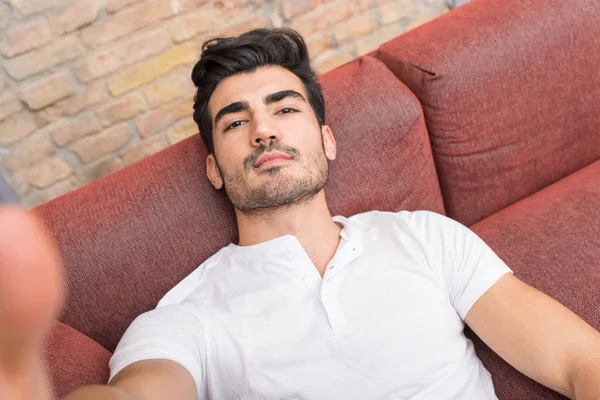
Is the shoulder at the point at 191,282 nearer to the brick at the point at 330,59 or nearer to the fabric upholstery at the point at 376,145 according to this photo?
the fabric upholstery at the point at 376,145

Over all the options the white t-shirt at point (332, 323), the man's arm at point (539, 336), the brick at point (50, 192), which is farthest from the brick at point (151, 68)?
the man's arm at point (539, 336)

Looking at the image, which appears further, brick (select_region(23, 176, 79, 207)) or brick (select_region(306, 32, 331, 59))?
brick (select_region(306, 32, 331, 59))

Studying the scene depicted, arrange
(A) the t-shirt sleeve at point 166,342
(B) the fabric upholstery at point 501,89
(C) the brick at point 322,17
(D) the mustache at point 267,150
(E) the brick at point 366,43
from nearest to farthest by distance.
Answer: (A) the t-shirt sleeve at point 166,342
(D) the mustache at point 267,150
(B) the fabric upholstery at point 501,89
(C) the brick at point 322,17
(E) the brick at point 366,43

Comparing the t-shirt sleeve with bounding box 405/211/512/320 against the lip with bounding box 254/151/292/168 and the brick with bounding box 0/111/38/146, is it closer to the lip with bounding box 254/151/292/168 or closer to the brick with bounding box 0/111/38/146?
the lip with bounding box 254/151/292/168

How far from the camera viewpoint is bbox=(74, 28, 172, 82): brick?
5.71 ft

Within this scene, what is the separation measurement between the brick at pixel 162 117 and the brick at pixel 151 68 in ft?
0.38

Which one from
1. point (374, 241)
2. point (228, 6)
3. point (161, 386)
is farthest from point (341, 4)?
point (161, 386)

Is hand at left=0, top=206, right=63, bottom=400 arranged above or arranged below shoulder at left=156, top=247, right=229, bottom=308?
above

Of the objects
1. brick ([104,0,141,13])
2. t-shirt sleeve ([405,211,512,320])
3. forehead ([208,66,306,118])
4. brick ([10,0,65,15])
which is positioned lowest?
t-shirt sleeve ([405,211,512,320])

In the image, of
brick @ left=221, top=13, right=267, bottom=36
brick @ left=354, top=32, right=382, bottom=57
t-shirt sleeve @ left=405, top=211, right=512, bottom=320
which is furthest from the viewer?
brick @ left=354, top=32, right=382, bottom=57

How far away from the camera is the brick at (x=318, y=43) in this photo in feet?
6.89

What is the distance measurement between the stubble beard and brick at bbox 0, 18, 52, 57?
2.73ft

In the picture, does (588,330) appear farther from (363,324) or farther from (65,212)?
(65,212)

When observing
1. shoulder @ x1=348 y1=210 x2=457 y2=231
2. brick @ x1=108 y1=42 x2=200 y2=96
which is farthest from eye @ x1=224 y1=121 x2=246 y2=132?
brick @ x1=108 y1=42 x2=200 y2=96
